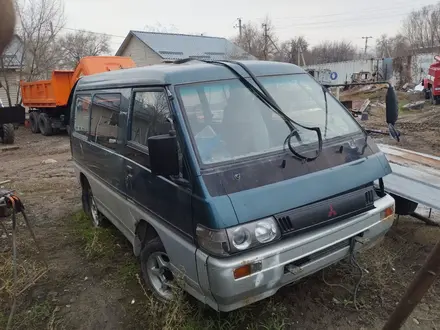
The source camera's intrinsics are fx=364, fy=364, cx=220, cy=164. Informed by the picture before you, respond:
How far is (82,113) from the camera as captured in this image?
4.86 metres

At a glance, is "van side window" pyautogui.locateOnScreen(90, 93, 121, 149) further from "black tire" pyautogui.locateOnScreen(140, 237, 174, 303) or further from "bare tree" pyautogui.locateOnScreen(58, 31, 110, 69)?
"bare tree" pyautogui.locateOnScreen(58, 31, 110, 69)

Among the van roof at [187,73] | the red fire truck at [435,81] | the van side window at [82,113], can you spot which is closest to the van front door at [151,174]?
the van roof at [187,73]

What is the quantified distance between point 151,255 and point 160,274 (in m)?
0.19

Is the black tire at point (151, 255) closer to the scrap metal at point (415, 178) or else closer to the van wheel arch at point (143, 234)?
the van wheel arch at point (143, 234)

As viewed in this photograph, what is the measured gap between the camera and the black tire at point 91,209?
4.98 meters

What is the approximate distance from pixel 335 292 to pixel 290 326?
63 cm

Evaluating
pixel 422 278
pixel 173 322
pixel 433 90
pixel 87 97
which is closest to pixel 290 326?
pixel 173 322

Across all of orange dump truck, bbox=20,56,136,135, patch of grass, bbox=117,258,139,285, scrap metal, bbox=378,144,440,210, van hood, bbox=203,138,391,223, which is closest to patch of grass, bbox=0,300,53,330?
patch of grass, bbox=117,258,139,285

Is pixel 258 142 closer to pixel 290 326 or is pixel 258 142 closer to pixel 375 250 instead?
pixel 290 326

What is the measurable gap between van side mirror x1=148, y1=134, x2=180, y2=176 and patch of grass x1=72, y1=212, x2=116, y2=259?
2.20 meters

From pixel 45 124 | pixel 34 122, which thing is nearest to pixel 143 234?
pixel 45 124

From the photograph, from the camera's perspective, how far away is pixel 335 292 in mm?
3268

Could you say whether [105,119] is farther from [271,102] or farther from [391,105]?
[391,105]

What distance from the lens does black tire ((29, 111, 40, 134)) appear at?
16073 mm
